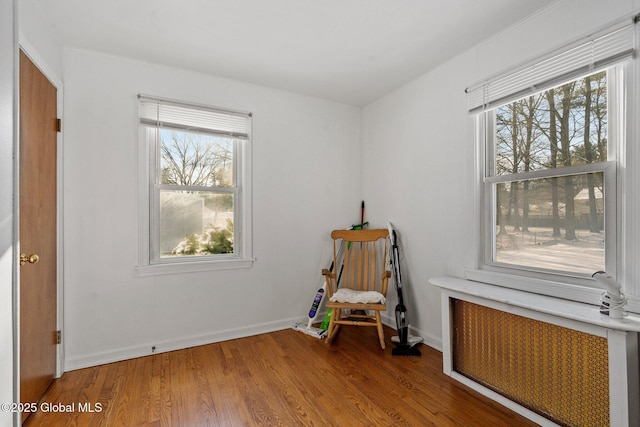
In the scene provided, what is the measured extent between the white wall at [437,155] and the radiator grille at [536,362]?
510 millimetres

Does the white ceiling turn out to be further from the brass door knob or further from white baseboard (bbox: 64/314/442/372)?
white baseboard (bbox: 64/314/442/372)

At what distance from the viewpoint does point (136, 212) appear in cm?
267

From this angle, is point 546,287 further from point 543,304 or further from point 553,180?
point 553,180

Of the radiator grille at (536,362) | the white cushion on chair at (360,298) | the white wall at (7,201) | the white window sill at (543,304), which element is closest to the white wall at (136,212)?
the white cushion on chair at (360,298)

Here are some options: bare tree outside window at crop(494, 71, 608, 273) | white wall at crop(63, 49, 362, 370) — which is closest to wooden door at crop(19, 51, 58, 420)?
white wall at crop(63, 49, 362, 370)

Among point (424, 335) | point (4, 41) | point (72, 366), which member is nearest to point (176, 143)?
point (4, 41)

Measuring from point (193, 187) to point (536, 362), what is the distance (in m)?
2.90

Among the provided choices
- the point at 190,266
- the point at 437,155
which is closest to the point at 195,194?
the point at 190,266

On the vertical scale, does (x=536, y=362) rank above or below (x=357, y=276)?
below

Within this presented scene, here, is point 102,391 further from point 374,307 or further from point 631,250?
point 631,250

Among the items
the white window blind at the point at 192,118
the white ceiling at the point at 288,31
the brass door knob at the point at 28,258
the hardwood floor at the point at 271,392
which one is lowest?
the hardwood floor at the point at 271,392

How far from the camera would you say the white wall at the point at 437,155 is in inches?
82.8

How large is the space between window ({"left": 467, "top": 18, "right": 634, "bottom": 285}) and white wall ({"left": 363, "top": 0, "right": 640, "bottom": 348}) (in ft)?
0.40

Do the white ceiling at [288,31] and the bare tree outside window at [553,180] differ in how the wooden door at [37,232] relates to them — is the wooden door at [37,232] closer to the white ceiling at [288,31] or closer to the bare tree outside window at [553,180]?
the white ceiling at [288,31]
